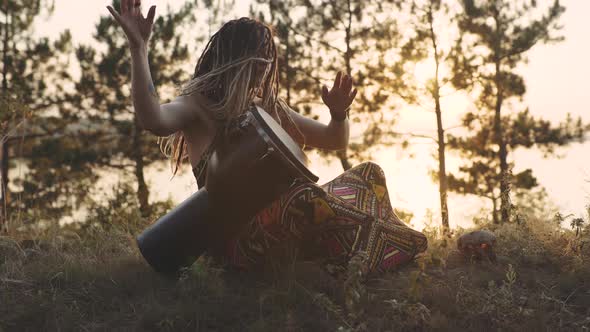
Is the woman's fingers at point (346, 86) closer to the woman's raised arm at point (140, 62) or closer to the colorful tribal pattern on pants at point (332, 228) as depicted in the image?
the colorful tribal pattern on pants at point (332, 228)

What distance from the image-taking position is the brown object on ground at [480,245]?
329 centimetres

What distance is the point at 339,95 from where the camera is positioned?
9.96 ft

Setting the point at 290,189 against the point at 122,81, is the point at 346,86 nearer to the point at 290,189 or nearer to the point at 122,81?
the point at 290,189

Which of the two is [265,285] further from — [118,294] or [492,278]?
[492,278]

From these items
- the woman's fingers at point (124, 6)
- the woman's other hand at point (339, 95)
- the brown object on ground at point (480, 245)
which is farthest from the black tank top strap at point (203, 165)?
the brown object on ground at point (480, 245)

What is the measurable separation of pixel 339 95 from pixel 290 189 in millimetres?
646

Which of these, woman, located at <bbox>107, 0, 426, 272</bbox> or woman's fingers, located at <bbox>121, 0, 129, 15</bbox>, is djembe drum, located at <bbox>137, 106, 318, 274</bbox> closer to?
woman, located at <bbox>107, 0, 426, 272</bbox>

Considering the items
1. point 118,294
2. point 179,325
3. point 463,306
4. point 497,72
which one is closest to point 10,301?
point 118,294

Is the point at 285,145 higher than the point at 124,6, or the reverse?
the point at 124,6

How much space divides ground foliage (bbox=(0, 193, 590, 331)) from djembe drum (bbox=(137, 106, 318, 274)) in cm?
23

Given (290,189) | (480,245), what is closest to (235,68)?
(290,189)

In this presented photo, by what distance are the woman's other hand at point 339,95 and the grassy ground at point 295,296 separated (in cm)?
82

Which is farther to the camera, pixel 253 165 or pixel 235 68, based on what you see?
pixel 235 68

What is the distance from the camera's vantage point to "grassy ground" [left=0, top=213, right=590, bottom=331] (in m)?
2.51
